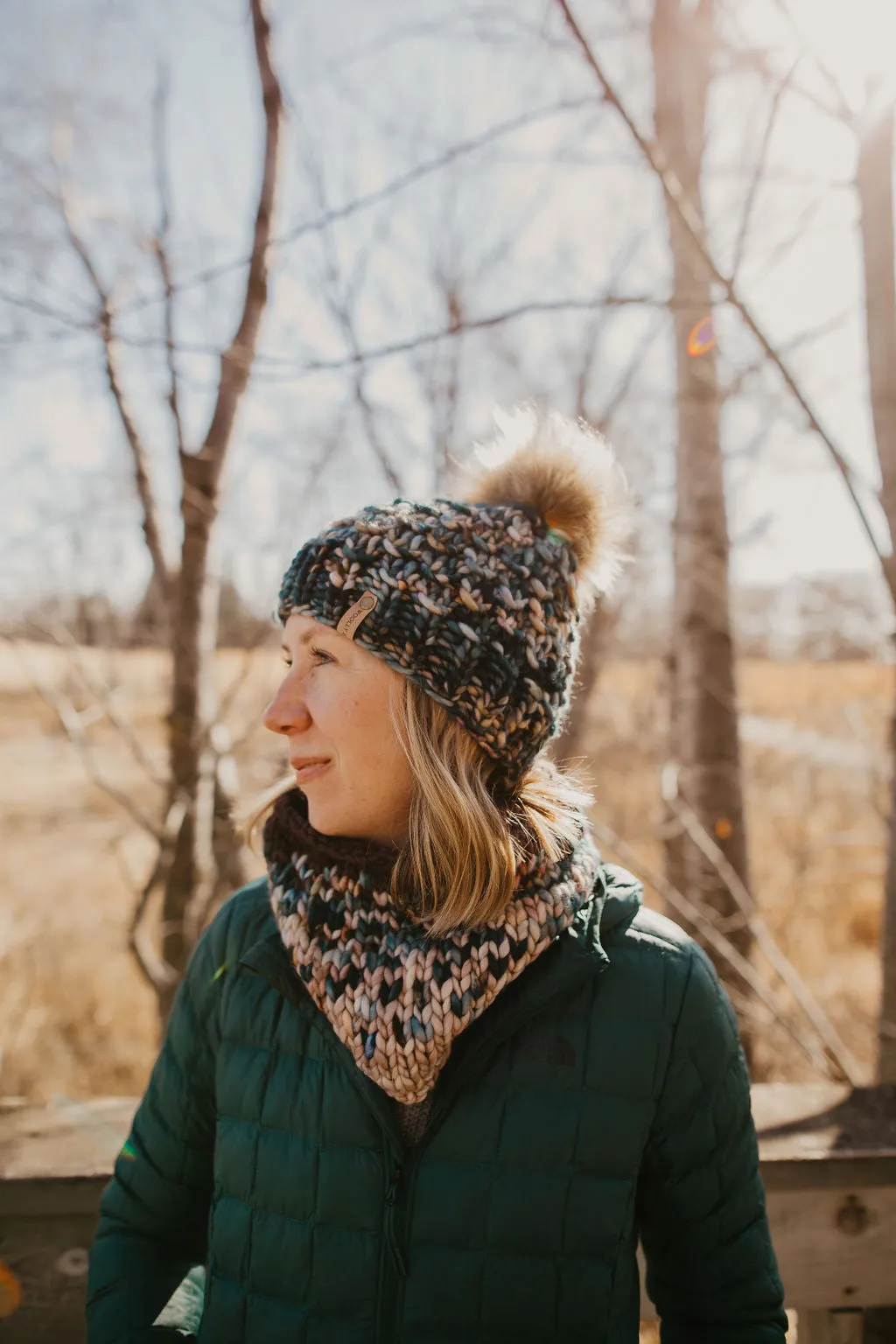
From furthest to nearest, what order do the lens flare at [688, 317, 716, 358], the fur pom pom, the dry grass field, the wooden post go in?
the dry grass field → the lens flare at [688, 317, 716, 358] → the wooden post → the fur pom pom

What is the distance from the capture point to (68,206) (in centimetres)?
373

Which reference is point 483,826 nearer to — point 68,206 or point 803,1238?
point 803,1238

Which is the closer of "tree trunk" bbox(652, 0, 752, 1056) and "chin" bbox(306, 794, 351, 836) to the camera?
"chin" bbox(306, 794, 351, 836)

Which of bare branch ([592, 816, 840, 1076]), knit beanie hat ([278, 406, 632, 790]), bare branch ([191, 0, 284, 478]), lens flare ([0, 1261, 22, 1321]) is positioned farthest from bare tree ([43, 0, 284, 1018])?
knit beanie hat ([278, 406, 632, 790])

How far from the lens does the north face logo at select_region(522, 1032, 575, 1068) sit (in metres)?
1.19

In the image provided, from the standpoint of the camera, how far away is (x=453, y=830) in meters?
1.25

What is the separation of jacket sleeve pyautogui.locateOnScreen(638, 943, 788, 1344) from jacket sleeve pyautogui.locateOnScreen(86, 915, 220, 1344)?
693 millimetres

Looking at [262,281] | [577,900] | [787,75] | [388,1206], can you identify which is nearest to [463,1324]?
[388,1206]

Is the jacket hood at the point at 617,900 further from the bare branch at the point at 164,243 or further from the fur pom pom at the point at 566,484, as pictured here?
the bare branch at the point at 164,243

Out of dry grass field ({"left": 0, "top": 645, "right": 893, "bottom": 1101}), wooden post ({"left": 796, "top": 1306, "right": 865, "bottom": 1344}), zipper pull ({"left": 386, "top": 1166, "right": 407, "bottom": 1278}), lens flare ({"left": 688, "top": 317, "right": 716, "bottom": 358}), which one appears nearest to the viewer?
zipper pull ({"left": 386, "top": 1166, "right": 407, "bottom": 1278})

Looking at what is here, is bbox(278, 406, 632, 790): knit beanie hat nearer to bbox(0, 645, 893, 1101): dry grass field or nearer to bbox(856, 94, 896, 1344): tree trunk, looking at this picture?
bbox(856, 94, 896, 1344): tree trunk

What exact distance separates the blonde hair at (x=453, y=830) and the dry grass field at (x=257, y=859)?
6.49 ft

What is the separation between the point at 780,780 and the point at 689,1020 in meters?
8.92

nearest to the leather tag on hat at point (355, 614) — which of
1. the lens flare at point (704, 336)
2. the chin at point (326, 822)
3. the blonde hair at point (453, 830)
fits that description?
the blonde hair at point (453, 830)
